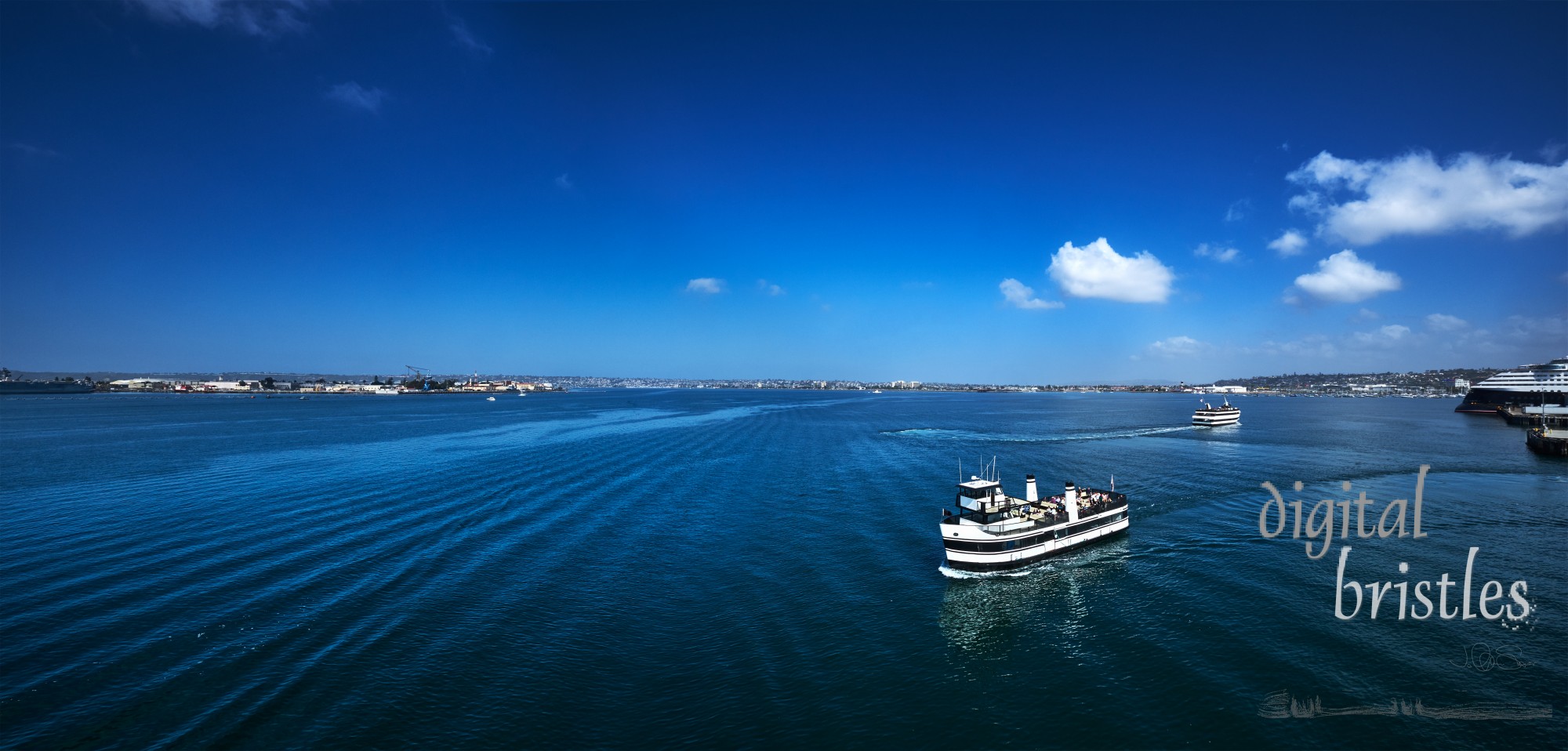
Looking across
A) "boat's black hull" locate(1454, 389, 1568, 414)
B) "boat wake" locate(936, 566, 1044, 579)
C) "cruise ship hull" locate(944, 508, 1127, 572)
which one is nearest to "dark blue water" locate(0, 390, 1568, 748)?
"boat wake" locate(936, 566, 1044, 579)

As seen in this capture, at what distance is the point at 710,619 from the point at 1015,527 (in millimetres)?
16111

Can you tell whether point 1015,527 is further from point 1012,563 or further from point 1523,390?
point 1523,390

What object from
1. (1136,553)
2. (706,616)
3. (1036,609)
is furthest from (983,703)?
(1136,553)

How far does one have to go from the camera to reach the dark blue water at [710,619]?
16.6 m

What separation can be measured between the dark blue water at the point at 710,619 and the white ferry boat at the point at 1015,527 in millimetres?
1115

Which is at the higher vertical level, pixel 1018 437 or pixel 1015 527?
pixel 1018 437

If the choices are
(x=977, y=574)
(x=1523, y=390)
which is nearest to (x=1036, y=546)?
(x=977, y=574)

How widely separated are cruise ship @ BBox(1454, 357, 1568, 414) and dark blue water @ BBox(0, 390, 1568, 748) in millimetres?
99434

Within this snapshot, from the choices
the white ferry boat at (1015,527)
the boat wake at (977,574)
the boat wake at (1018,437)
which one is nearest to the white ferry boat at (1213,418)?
the boat wake at (1018,437)

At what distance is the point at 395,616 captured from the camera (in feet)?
74.7

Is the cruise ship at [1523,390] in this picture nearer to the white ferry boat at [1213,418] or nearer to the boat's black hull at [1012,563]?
the white ferry boat at [1213,418]

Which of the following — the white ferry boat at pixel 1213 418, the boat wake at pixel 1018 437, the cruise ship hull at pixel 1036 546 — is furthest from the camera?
the white ferry boat at pixel 1213 418

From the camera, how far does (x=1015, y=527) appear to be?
29359mm

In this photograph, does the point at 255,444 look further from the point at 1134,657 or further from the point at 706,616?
the point at 1134,657
